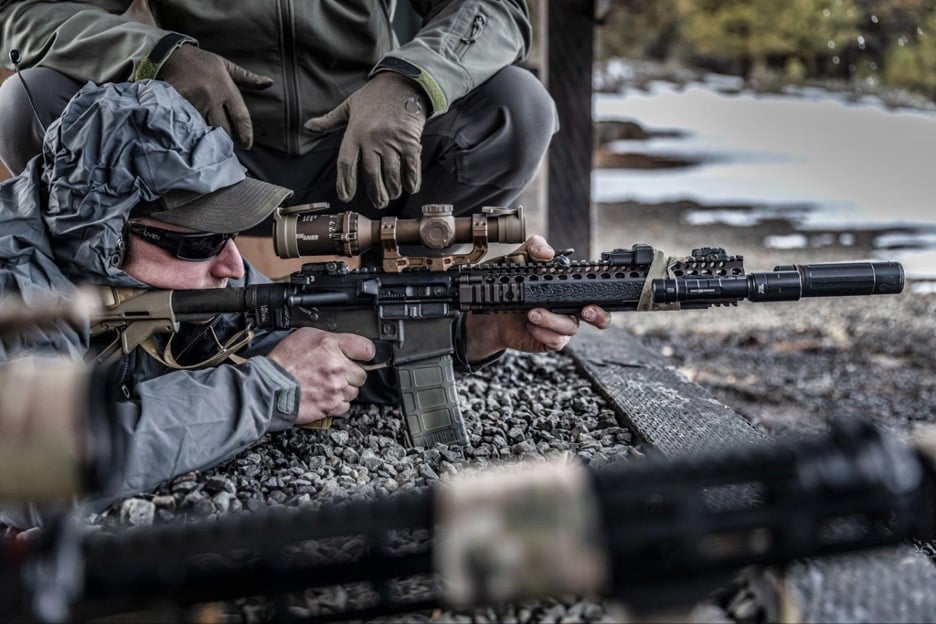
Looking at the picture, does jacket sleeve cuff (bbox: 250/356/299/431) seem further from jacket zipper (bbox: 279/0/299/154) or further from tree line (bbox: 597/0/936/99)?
tree line (bbox: 597/0/936/99)

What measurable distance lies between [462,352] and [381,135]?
2.54 ft

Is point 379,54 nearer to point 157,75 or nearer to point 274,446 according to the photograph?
point 157,75

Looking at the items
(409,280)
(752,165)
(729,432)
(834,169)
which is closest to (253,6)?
(409,280)

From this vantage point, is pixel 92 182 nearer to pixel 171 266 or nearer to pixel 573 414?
pixel 171 266

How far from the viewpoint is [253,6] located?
302 cm

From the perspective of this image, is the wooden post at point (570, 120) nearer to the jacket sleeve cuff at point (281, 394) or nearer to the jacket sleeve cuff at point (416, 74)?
the jacket sleeve cuff at point (416, 74)

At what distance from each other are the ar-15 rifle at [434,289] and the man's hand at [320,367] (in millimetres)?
51

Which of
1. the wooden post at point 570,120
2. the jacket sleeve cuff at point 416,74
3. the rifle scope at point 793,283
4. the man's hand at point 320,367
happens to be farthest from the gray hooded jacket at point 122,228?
the wooden post at point 570,120

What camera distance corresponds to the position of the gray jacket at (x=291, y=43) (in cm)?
272

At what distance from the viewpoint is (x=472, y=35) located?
9.81ft

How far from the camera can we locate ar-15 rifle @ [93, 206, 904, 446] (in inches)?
94.8

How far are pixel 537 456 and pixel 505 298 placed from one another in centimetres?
47

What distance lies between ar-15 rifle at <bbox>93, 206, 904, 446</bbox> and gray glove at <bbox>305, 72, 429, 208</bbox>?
217 millimetres

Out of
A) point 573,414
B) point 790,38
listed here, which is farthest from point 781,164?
point 573,414
